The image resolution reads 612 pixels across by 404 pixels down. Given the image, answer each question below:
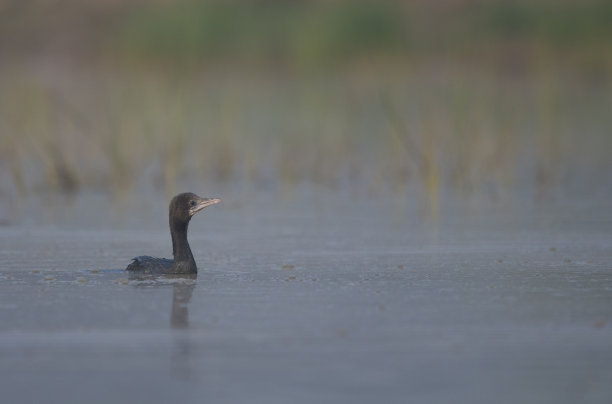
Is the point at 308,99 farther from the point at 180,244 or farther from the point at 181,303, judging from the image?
the point at 181,303

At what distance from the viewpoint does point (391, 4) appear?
25.6m

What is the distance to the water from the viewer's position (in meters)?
4.95

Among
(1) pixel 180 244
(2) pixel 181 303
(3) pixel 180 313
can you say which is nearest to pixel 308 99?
(1) pixel 180 244

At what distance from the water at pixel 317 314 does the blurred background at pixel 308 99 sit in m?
2.35

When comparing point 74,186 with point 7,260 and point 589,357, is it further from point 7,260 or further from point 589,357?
point 589,357

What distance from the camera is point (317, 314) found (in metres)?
A: 6.40

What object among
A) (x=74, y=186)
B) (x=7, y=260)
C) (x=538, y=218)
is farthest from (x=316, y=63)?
(x=7, y=260)

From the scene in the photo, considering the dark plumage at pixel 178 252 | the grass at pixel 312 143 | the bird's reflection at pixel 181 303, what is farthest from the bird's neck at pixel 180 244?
the grass at pixel 312 143

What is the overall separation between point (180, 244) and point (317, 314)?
1791 mm

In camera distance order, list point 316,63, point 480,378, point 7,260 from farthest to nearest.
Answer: point 316,63 < point 7,260 < point 480,378

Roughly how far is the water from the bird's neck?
0.60ft

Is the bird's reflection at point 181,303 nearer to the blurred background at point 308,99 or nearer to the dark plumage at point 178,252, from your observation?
the dark plumage at point 178,252

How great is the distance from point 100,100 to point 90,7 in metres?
15.0

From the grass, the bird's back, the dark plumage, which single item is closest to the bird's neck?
the dark plumage
